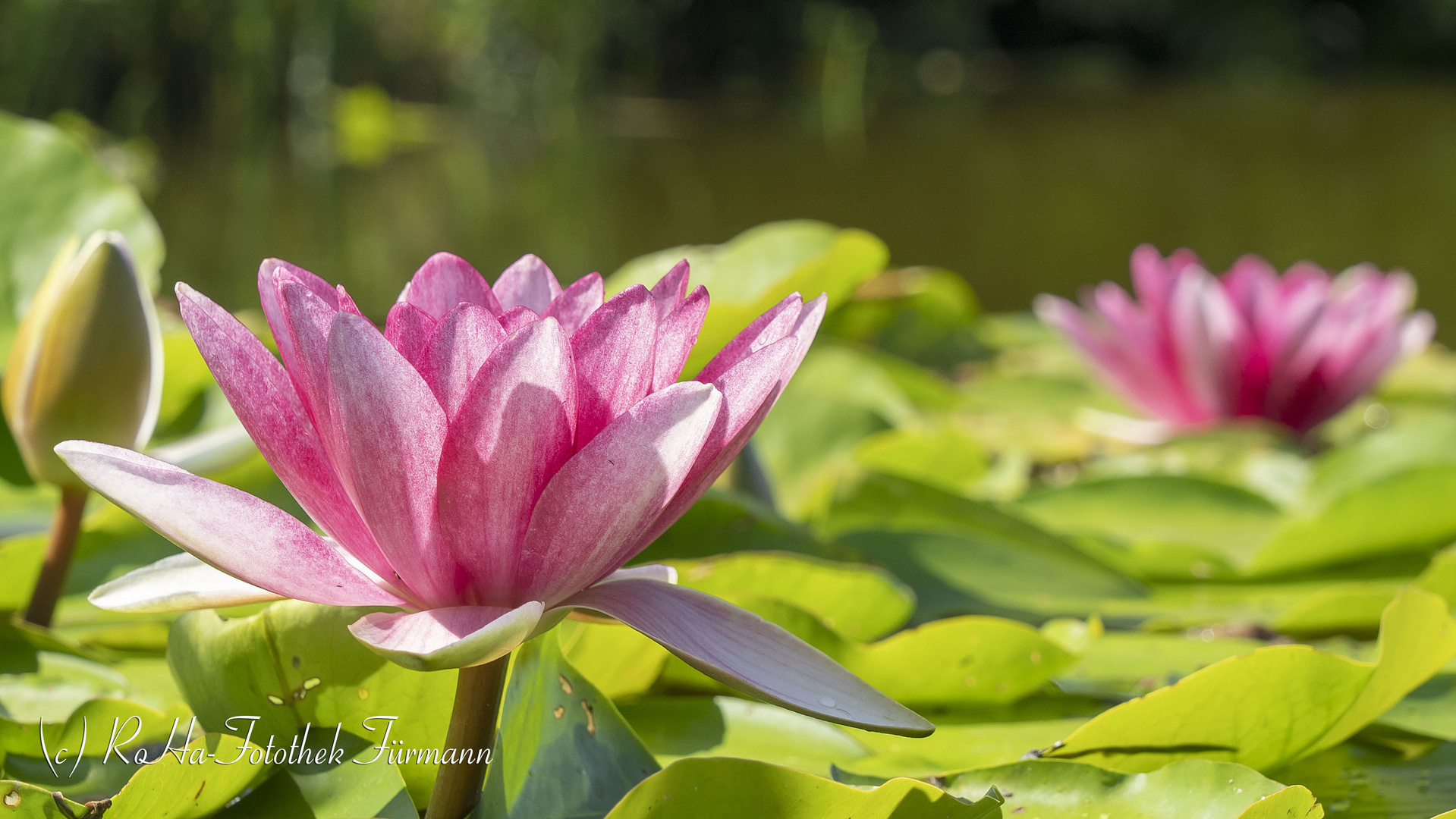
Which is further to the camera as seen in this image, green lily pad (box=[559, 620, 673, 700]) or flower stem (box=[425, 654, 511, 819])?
green lily pad (box=[559, 620, 673, 700])

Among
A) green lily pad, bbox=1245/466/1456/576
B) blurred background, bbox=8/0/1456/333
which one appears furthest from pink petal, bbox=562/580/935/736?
blurred background, bbox=8/0/1456/333

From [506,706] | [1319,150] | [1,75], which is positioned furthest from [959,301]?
[1319,150]

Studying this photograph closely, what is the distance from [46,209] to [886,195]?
4904mm

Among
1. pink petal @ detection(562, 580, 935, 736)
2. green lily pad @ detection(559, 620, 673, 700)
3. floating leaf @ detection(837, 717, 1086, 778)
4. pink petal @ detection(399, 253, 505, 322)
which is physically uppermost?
pink petal @ detection(399, 253, 505, 322)

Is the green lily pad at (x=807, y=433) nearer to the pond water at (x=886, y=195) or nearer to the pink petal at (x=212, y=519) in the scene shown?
the pink petal at (x=212, y=519)

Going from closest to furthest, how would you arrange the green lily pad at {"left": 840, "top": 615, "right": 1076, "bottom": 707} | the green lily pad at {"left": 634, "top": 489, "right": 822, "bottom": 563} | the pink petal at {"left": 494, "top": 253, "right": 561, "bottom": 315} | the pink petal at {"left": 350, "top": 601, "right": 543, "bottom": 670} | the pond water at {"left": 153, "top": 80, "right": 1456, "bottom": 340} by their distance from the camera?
1. the pink petal at {"left": 350, "top": 601, "right": 543, "bottom": 670}
2. the pink petal at {"left": 494, "top": 253, "right": 561, "bottom": 315}
3. the green lily pad at {"left": 840, "top": 615, "right": 1076, "bottom": 707}
4. the green lily pad at {"left": 634, "top": 489, "right": 822, "bottom": 563}
5. the pond water at {"left": 153, "top": 80, "right": 1456, "bottom": 340}

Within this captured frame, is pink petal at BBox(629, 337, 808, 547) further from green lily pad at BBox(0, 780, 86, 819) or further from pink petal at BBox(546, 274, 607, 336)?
green lily pad at BBox(0, 780, 86, 819)

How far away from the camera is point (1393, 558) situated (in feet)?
2.54

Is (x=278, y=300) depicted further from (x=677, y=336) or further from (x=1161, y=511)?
(x=1161, y=511)

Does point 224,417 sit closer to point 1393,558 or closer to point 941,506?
point 941,506

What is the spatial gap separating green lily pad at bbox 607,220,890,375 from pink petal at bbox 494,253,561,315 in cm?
24

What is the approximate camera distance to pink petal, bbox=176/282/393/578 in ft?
1.07

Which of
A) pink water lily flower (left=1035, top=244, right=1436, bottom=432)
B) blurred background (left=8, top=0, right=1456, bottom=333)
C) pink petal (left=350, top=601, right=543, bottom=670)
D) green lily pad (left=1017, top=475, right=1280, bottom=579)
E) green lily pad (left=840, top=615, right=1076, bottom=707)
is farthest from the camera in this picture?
blurred background (left=8, top=0, right=1456, bottom=333)

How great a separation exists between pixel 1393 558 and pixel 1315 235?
11.9ft
